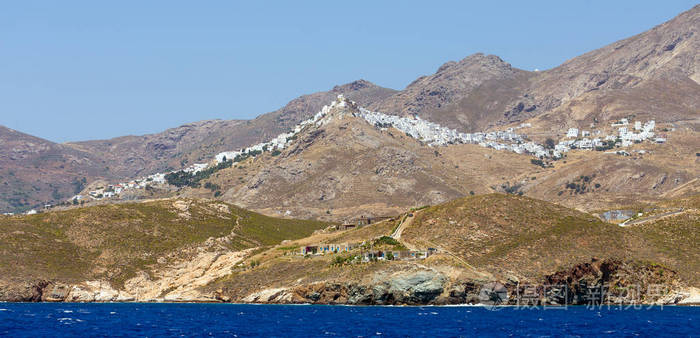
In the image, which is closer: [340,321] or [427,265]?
[340,321]

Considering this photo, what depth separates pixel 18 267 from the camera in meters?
180

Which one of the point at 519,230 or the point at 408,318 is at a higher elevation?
the point at 519,230

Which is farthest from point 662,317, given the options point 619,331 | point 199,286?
point 199,286

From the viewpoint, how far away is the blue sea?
344ft

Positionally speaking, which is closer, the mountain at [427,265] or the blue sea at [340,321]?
the blue sea at [340,321]

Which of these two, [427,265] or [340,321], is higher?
[427,265]

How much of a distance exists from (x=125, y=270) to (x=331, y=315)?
78455 millimetres

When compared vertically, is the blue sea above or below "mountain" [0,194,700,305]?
below

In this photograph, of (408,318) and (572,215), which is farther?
(572,215)

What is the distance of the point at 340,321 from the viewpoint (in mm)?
121062

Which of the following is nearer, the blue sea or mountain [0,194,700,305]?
the blue sea

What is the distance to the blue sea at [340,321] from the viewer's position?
344 ft

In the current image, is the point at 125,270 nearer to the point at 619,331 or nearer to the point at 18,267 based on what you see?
the point at 18,267

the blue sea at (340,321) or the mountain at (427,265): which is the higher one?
the mountain at (427,265)
